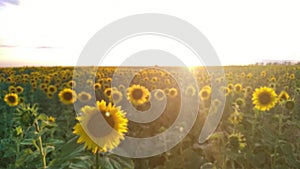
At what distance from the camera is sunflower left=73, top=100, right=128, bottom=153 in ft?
6.47

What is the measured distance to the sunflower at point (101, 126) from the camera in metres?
1.97

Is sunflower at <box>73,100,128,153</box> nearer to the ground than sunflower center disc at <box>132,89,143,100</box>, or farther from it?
nearer to the ground

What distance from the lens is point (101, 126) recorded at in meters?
2.00

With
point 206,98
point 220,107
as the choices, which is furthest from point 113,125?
point 206,98

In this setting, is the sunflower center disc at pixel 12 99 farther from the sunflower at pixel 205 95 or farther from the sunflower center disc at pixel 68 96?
the sunflower at pixel 205 95

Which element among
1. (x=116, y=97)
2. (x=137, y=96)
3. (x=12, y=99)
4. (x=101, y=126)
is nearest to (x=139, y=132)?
(x=137, y=96)

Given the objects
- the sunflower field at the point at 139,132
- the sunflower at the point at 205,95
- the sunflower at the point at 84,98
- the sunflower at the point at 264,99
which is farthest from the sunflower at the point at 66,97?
the sunflower at the point at 264,99

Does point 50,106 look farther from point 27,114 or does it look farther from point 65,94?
point 27,114

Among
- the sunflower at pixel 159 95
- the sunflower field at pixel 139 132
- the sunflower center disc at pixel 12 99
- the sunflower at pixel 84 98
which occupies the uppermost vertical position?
the sunflower at pixel 159 95

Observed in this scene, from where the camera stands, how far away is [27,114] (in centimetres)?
254

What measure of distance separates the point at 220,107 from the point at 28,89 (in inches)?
214

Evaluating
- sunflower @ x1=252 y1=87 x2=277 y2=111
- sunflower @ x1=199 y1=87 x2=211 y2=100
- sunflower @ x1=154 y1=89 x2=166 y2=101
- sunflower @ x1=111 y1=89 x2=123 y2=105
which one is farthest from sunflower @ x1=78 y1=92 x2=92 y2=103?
sunflower @ x1=252 y1=87 x2=277 y2=111

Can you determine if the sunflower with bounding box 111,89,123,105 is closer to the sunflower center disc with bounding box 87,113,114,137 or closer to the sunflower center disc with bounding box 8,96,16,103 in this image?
the sunflower center disc with bounding box 8,96,16,103

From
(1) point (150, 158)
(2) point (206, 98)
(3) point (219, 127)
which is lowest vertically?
(1) point (150, 158)
